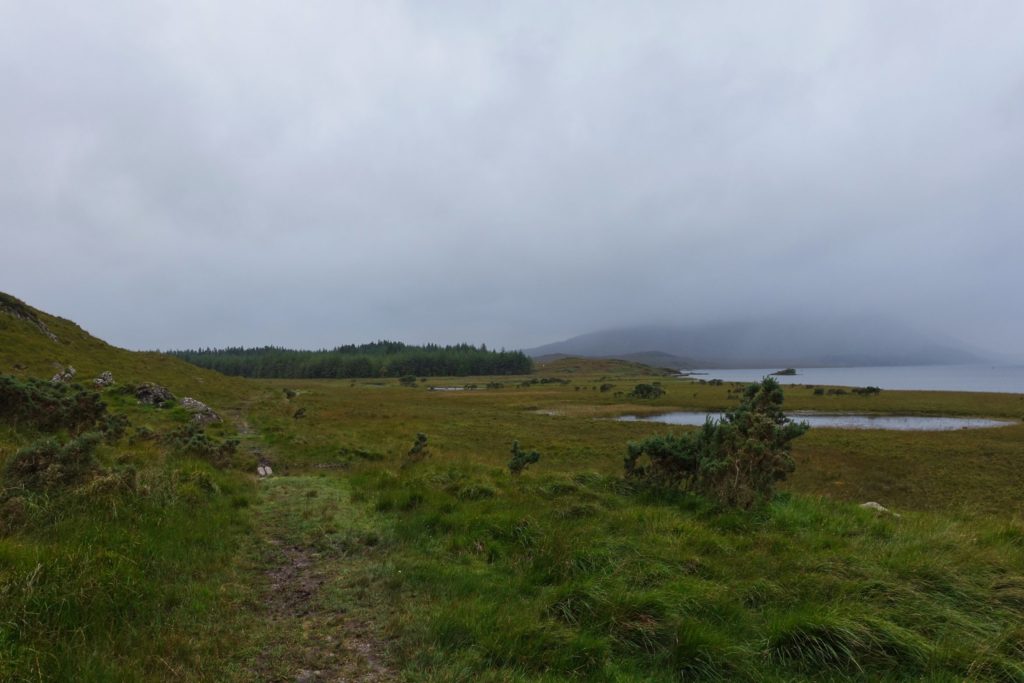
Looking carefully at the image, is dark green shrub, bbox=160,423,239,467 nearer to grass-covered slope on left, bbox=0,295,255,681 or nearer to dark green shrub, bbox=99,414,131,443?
grass-covered slope on left, bbox=0,295,255,681

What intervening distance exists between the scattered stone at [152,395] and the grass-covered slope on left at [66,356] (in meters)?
3.74

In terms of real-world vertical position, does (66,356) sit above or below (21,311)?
below

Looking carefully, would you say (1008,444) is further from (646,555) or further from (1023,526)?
(646,555)

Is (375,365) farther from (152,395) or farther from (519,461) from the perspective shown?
(519,461)

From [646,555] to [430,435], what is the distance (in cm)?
2263

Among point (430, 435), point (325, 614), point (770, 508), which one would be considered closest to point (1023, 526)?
point (770, 508)

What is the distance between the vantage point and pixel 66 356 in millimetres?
30797

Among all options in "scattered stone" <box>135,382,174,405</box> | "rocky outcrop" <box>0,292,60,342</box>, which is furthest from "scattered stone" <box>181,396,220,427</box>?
"rocky outcrop" <box>0,292,60,342</box>

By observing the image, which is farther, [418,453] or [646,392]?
[646,392]

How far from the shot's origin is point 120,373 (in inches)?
1256

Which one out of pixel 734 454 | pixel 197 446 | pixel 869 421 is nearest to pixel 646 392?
pixel 869 421

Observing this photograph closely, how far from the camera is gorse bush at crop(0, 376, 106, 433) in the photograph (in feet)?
38.7

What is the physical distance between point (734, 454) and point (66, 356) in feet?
134

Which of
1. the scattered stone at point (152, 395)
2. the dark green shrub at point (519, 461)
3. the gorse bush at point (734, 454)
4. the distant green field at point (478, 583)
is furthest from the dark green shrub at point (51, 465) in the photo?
the scattered stone at point (152, 395)
